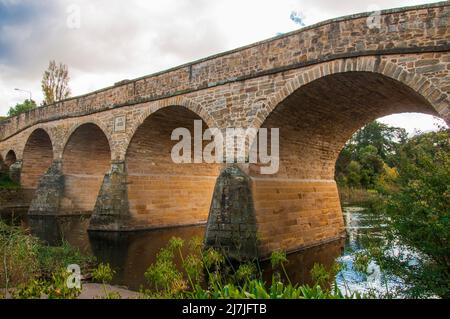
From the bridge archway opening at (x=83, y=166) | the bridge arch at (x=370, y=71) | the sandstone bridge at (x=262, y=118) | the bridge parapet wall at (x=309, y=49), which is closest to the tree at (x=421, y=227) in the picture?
the bridge arch at (x=370, y=71)

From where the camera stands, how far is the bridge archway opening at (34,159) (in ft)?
76.5

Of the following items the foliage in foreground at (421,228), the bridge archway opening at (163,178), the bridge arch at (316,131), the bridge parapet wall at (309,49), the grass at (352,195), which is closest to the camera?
the foliage in foreground at (421,228)

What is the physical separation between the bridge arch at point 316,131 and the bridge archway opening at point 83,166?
10601 mm

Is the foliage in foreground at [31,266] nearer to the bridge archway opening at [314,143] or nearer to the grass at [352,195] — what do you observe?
the bridge archway opening at [314,143]

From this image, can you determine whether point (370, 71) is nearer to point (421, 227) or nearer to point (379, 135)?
point (421, 227)

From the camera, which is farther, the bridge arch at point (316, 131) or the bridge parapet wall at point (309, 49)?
the bridge arch at point (316, 131)

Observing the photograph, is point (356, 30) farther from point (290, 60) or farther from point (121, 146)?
point (121, 146)

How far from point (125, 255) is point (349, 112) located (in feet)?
25.2

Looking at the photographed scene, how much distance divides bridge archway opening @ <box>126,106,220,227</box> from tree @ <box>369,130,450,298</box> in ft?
28.1

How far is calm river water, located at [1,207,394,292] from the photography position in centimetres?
861

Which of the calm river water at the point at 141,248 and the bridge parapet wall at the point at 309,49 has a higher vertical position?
the bridge parapet wall at the point at 309,49

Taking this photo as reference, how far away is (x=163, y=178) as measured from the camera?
624 inches

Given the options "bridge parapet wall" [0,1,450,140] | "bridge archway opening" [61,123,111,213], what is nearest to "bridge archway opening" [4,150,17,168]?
"bridge archway opening" [61,123,111,213]
